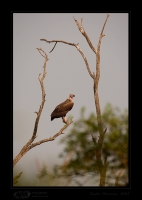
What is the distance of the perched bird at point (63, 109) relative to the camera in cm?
809

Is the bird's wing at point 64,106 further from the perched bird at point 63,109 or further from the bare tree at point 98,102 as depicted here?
the bare tree at point 98,102

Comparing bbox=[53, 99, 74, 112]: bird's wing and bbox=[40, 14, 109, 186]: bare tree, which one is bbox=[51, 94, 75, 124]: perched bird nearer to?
bbox=[53, 99, 74, 112]: bird's wing

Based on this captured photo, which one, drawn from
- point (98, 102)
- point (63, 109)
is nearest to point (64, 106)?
point (63, 109)

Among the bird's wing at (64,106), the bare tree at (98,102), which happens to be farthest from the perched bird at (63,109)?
the bare tree at (98,102)

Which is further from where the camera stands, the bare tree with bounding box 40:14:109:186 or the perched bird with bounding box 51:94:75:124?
the perched bird with bounding box 51:94:75:124

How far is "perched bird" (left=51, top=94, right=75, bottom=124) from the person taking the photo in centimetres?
809

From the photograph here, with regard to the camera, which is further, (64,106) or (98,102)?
(64,106)

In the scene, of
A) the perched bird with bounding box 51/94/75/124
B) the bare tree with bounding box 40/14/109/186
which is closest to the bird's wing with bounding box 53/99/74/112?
the perched bird with bounding box 51/94/75/124

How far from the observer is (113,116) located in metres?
7.50

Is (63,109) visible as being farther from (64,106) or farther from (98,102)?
(98,102)

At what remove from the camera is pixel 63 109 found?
823 centimetres
